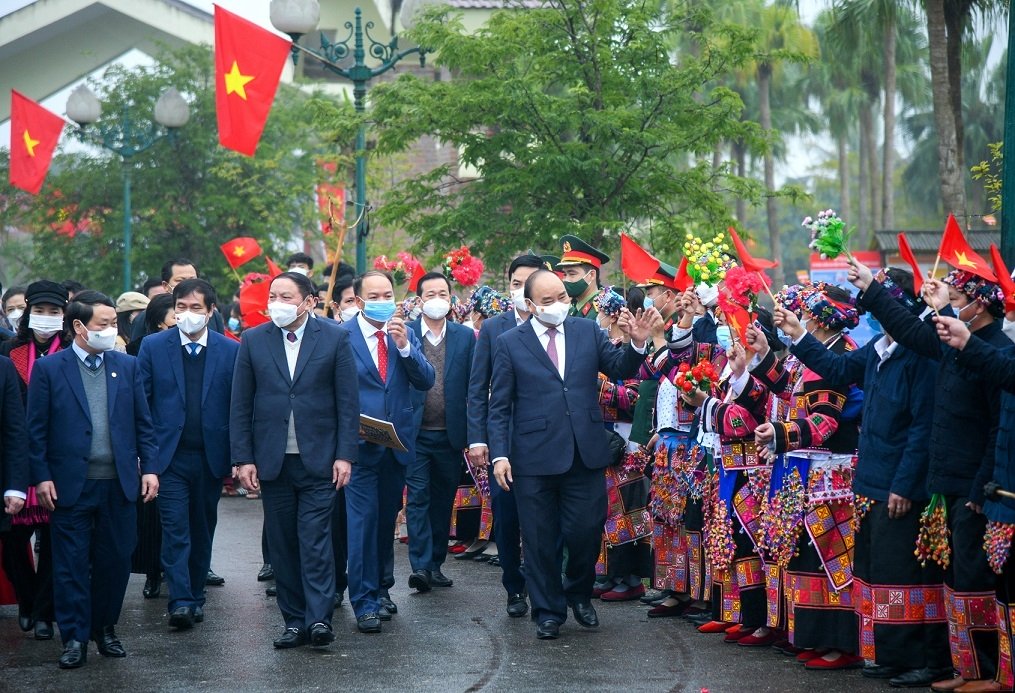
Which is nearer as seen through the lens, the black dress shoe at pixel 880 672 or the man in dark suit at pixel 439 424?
the black dress shoe at pixel 880 672

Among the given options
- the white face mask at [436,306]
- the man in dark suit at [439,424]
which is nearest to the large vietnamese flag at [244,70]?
the man in dark suit at [439,424]

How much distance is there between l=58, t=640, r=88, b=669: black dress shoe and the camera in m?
8.27

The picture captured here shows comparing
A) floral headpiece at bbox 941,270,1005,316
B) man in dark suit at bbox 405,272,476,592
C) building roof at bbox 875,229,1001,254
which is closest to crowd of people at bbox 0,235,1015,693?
floral headpiece at bbox 941,270,1005,316

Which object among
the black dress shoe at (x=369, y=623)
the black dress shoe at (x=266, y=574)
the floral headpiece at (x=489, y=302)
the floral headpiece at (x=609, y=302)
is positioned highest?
the floral headpiece at (x=489, y=302)

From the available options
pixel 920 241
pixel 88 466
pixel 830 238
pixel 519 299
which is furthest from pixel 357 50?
pixel 920 241

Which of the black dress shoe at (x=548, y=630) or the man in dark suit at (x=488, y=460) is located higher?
the man in dark suit at (x=488, y=460)

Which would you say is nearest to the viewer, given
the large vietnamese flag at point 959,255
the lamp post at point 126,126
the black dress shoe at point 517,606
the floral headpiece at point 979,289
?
the large vietnamese flag at point 959,255

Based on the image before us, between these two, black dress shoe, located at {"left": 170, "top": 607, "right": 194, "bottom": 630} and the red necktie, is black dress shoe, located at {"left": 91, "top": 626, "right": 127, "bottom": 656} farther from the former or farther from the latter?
the red necktie

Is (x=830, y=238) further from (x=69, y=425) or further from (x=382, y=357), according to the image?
(x=69, y=425)

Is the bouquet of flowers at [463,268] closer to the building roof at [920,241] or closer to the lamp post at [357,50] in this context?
the lamp post at [357,50]

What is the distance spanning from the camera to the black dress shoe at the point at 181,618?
9.30 m

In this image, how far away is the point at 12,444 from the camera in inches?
332

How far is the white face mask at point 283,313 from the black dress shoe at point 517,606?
8.05ft

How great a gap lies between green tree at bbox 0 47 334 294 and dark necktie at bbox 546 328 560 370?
69.1 feet
